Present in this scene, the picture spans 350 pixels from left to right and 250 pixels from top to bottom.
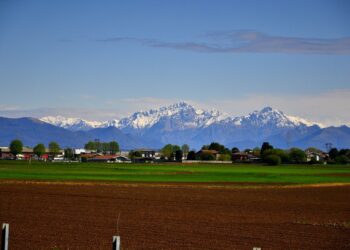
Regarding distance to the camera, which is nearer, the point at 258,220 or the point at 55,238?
the point at 55,238

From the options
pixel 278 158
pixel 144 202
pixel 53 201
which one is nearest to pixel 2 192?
pixel 53 201

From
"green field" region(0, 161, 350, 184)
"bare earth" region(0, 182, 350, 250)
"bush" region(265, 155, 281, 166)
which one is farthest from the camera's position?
"bush" region(265, 155, 281, 166)

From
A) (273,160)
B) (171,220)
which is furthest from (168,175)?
(273,160)

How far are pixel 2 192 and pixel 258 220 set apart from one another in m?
24.5

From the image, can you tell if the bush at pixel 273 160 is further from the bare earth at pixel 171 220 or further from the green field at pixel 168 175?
the bare earth at pixel 171 220

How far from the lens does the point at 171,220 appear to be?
35438 mm

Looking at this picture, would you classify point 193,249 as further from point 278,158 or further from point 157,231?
point 278,158

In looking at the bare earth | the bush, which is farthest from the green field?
the bush

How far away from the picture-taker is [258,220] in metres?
37.0

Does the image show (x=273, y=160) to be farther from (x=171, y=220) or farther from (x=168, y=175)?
(x=171, y=220)

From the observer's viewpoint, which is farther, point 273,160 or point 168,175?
point 273,160

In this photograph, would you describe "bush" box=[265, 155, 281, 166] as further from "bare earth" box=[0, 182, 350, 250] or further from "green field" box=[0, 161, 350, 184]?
"bare earth" box=[0, 182, 350, 250]

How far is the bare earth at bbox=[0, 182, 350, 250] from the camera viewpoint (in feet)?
89.4

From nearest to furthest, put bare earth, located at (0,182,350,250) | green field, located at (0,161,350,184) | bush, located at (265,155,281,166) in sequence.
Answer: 1. bare earth, located at (0,182,350,250)
2. green field, located at (0,161,350,184)
3. bush, located at (265,155,281,166)
